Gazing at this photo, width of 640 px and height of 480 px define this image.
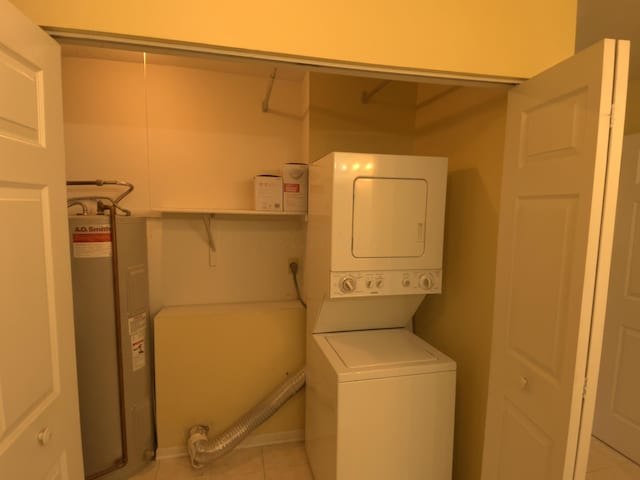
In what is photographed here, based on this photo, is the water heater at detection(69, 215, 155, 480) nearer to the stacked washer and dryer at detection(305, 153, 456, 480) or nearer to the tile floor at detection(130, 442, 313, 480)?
the tile floor at detection(130, 442, 313, 480)

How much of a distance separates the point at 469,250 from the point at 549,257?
60 centimetres

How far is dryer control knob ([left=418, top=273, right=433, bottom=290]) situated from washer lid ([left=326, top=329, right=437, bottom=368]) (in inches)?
13.1

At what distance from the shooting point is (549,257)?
1.12 meters

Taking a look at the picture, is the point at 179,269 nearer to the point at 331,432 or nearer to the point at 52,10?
the point at 331,432

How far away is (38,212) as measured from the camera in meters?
0.92

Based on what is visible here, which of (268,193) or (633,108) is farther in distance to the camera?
(633,108)

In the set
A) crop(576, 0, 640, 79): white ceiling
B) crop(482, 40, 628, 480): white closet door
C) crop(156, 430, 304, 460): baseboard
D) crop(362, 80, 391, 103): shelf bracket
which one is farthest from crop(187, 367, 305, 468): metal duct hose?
crop(576, 0, 640, 79): white ceiling

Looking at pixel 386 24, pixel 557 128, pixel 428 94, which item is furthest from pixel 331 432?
pixel 428 94

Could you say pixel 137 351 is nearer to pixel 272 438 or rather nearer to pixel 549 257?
pixel 272 438

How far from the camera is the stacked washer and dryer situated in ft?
5.05

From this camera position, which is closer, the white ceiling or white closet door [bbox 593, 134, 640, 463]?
the white ceiling

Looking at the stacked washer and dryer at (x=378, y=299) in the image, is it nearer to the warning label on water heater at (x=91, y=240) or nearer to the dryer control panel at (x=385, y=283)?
the dryer control panel at (x=385, y=283)

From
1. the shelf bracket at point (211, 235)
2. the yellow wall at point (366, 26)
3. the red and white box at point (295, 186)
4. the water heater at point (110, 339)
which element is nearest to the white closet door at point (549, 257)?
the yellow wall at point (366, 26)

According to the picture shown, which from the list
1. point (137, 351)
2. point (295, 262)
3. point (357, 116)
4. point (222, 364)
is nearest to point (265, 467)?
point (222, 364)
